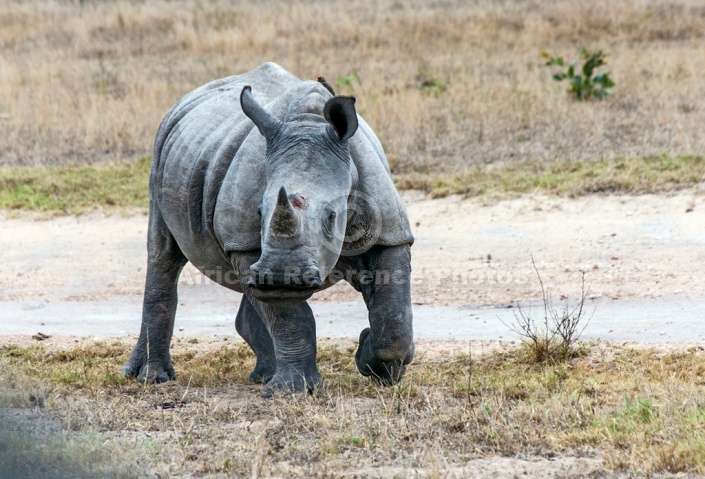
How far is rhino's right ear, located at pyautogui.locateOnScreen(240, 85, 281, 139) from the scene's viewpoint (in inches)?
220

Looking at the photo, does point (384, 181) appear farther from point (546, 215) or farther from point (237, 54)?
point (237, 54)

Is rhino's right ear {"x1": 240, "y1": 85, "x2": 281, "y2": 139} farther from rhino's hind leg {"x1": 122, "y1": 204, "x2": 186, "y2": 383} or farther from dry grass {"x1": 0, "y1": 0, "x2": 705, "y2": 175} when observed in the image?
dry grass {"x1": 0, "y1": 0, "x2": 705, "y2": 175}

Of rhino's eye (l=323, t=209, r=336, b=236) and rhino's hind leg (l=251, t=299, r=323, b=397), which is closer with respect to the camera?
rhino's eye (l=323, t=209, r=336, b=236)

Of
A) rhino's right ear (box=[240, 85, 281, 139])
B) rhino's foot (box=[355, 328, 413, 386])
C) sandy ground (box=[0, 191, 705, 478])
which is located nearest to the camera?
rhino's right ear (box=[240, 85, 281, 139])

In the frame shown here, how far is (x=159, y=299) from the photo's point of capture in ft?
23.5

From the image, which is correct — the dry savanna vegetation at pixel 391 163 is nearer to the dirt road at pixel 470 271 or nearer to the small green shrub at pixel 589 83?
the small green shrub at pixel 589 83

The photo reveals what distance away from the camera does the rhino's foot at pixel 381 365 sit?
19.7ft

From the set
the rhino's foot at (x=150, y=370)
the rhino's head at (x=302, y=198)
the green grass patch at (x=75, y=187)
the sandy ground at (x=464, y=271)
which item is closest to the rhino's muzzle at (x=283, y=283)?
the rhino's head at (x=302, y=198)

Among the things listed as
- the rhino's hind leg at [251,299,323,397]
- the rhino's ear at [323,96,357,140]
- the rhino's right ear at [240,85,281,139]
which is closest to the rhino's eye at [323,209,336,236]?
the rhino's ear at [323,96,357,140]

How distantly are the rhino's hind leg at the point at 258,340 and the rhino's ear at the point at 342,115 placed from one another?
1.77m

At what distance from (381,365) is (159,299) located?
1816 mm

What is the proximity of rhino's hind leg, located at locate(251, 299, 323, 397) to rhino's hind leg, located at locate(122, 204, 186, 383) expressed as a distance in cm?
135

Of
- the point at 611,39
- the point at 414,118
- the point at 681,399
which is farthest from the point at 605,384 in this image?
the point at 611,39

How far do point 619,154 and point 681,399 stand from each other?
7.19 m
